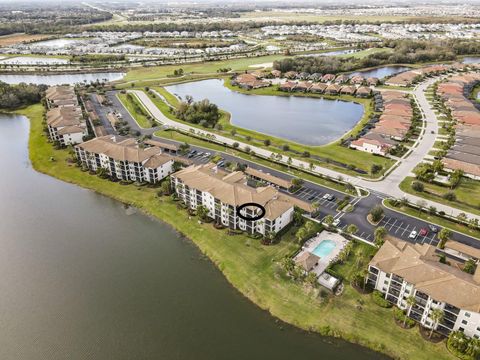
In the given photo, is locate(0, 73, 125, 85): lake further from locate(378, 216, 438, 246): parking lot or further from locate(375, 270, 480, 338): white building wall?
locate(375, 270, 480, 338): white building wall

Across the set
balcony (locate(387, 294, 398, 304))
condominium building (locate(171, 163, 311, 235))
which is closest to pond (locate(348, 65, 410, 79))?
condominium building (locate(171, 163, 311, 235))

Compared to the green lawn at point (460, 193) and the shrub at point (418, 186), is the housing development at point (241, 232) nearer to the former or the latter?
→ the green lawn at point (460, 193)

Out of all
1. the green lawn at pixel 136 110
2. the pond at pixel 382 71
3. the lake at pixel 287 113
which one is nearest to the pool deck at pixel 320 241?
the lake at pixel 287 113

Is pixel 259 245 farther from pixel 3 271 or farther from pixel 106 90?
pixel 106 90

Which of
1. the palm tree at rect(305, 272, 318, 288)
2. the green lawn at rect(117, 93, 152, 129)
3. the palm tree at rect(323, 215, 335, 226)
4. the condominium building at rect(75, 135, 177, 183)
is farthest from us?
the green lawn at rect(117, 93, 152, 129)

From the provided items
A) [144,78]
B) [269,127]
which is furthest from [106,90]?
[269,127]

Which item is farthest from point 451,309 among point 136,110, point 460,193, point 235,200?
point 136,110

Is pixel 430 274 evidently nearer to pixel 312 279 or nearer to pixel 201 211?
pixel 312 279
